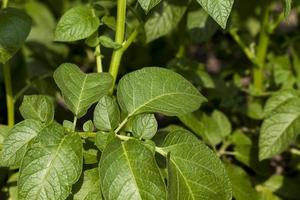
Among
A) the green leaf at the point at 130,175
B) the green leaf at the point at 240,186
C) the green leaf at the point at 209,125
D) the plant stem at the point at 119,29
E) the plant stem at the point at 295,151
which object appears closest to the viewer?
the green leaf at the point at 130,175

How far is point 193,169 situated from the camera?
1.28 m

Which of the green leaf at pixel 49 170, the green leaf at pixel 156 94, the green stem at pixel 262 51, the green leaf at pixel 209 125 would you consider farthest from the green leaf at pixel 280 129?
the green leaf at pixel 49 170

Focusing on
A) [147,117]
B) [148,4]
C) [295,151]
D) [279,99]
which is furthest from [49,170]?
[295,151]

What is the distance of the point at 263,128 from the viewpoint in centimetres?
174

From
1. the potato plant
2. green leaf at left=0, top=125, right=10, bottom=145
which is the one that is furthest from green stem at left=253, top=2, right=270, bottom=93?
green leaf at left=0, top=125, right=10, bottom=145

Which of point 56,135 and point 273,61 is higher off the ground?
point 56,135

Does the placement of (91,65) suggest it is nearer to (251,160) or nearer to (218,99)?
(218,99)

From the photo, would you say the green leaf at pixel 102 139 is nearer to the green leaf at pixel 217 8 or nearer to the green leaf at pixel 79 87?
the green leaf at pixel 79 87

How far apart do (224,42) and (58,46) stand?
69cm

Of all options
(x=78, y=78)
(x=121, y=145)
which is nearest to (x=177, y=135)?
(x=121, y=145)

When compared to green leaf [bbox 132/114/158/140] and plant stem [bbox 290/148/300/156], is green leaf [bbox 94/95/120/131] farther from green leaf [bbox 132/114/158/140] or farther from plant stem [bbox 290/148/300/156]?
plant stem [bbox 290/148/300/156]

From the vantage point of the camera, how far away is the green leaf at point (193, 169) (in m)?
1.27

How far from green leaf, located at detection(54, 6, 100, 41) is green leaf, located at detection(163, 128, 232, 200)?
33 cm

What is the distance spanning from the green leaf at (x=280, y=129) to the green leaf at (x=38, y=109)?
0.63 metres
